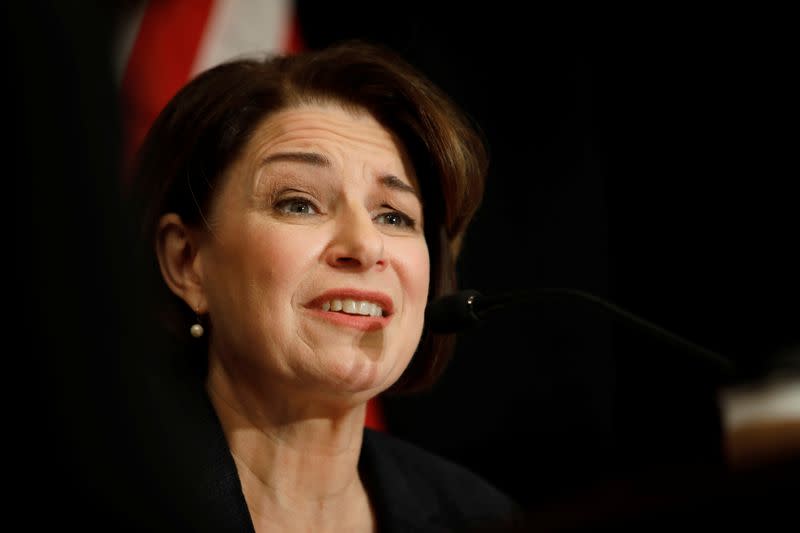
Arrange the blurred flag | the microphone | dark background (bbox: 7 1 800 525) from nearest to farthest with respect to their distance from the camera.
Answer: the microphone, the blurred flag, dark background (bbox: 7 1 800 525)

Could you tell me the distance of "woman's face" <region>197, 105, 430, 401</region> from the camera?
120 cm

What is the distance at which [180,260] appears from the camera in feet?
4.34

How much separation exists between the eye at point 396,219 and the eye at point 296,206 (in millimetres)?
111

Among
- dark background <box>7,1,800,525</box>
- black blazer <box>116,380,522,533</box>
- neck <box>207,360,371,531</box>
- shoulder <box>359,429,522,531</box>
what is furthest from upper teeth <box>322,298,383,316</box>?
dark background <box>7,1,800,525</box>

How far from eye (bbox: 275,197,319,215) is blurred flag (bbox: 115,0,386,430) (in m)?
0.64

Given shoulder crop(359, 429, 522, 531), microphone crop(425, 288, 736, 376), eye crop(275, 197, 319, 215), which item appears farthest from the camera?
shoulder crop(359, 429, 522, 531)

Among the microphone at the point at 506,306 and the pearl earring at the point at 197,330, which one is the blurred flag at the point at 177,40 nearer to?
the pearl earring at the point at 197,330

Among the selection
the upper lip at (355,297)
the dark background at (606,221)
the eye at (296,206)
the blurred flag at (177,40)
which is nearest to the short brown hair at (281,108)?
the eye at (296,206)

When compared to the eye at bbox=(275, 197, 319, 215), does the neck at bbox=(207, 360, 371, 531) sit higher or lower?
lower

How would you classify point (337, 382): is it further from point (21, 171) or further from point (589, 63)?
point (589, 63)

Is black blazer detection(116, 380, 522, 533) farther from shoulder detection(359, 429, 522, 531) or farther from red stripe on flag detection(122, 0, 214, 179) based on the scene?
red stripe on flag detection(122, 0, 214, 179)

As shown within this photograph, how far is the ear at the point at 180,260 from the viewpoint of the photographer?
1.30m

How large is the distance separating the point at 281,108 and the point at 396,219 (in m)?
0.24

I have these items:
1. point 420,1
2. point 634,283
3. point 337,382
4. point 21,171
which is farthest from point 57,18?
point 634,283
